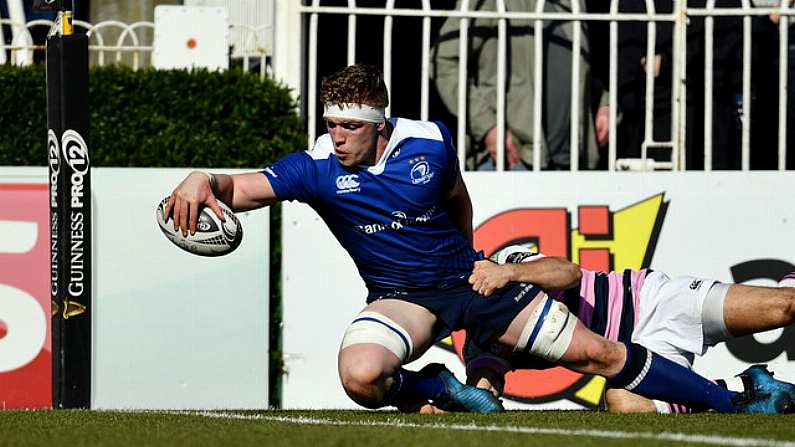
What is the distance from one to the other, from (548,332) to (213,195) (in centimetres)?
160

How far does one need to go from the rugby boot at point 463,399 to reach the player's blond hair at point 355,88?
129 cm

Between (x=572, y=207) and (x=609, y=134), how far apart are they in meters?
0.82

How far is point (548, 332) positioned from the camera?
667 cm

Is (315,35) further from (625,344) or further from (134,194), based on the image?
(625,344)

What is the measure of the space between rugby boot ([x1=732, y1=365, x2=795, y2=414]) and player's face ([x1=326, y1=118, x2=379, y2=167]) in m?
2.04

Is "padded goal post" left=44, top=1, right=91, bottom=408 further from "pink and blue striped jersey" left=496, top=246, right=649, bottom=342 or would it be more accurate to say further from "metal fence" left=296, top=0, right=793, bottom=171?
"metal fence" left=296, top=0, right=793, bottom=171

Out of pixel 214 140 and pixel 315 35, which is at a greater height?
pixel 315 35

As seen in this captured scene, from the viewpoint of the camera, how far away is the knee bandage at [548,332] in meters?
6.66

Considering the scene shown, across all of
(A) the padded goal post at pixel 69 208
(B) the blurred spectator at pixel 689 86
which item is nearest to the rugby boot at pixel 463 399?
(A) the padded goal post at pixel 69 208

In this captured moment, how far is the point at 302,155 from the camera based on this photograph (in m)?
6.93

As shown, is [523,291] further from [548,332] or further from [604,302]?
[604,302]

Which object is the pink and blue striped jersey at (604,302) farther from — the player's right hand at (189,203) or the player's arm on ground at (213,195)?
the player's right hand at (189,203)

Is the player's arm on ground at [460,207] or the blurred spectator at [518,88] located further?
the blurred spectator at [518,88]

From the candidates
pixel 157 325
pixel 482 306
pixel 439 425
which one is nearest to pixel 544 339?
pixel 482 306
